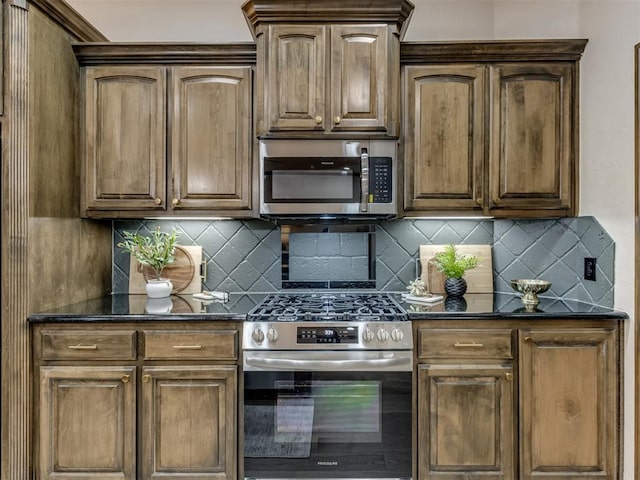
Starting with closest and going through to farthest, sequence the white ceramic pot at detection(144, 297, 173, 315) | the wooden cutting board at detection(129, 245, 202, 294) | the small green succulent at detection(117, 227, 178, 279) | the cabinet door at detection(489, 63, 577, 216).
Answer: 1. the white ceramic pot at detection(144, 297, 173, 315)
2. the cabinet door at detection(489, 63, 577, 216)
3. the small green succulent at detection(117, 227, 178, 279)
4. the wooden cutting board at detection(129, 245, 202, 294)

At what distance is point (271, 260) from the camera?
9.05 feet

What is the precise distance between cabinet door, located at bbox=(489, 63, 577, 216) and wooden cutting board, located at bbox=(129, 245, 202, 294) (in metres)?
1.85

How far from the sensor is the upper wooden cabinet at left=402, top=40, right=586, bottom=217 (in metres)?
2.37

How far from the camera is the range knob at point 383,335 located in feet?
6.57

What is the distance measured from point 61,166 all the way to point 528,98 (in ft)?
8.47

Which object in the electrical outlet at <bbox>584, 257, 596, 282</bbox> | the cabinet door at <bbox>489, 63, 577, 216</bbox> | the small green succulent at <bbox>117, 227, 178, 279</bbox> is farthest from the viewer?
the small green succulent at <bbox>117, 227, 178, 279</bbox>

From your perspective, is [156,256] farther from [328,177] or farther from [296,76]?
[296,76]

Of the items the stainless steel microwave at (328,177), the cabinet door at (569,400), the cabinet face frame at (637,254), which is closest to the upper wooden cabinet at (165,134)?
the stainless steel microwave at (328,177)

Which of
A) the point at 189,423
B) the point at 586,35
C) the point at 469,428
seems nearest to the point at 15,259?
the point at 189,423

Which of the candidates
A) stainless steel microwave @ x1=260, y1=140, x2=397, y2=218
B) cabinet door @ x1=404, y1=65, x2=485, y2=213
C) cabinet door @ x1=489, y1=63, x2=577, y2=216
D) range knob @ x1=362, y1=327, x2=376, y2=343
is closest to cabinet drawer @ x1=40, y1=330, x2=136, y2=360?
stainless steel microwave @ x1=260, y1=140, x2=397, y2=218

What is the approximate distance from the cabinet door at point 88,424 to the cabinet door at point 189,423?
8 cm

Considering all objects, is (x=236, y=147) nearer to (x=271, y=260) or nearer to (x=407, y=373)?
(x=271, y=260)

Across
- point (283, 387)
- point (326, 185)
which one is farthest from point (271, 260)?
point (283, 387)

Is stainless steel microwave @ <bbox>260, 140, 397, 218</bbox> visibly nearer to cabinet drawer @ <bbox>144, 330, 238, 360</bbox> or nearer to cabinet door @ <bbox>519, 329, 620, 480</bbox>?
cabinet drawer @ <bbox>144, 330, 238, 360</bbox>
